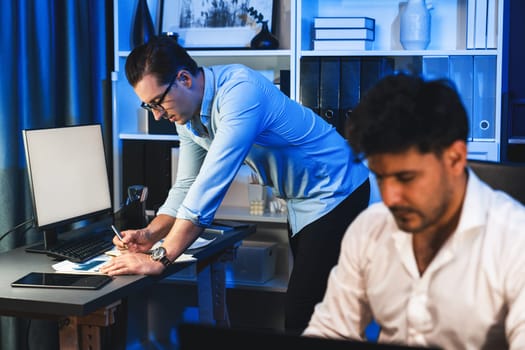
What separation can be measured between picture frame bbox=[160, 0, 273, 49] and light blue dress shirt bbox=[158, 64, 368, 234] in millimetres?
1074

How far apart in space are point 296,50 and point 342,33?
21cm

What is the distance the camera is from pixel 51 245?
269 cm

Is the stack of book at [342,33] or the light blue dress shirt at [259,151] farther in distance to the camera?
the stack of book at [342,33]

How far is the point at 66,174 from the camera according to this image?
2787 mm

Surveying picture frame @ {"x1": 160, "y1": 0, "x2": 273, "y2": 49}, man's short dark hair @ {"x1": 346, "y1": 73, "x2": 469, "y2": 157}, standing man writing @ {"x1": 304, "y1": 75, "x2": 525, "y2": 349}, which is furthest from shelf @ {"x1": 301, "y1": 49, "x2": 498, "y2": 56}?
man's short dark hair @ {"x1": 346, "y1": 73, "x2": 469, "y2": 157}

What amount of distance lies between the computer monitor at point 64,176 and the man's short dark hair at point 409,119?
5.29ft

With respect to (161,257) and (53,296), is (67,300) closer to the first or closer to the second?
(53,296)

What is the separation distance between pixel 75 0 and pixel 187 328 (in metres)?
2.66

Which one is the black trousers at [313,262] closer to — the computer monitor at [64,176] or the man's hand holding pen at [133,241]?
the man's hand holding pen at [133,241]

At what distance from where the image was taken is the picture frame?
Result: 142 inches

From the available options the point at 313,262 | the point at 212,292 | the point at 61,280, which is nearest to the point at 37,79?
the point at 212,292

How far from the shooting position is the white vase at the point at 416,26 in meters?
3.41

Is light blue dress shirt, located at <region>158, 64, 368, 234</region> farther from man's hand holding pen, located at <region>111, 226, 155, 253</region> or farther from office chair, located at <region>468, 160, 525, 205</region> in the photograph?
office chair, located at <region>468, 160, 525, 205</region>

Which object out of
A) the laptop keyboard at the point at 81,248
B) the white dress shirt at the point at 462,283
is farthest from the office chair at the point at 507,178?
the laptop keyboard at the point at 81,248
